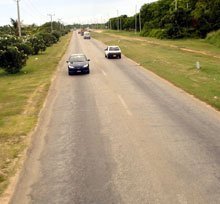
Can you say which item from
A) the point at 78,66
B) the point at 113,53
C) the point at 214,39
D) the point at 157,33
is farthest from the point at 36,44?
the point at 157,33

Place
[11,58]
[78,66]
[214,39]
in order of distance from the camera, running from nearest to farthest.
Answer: [78,66] → [11,58] → [214,39]

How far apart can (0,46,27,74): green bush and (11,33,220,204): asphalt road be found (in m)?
14.9

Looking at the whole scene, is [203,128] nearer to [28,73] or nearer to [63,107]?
[63,107]

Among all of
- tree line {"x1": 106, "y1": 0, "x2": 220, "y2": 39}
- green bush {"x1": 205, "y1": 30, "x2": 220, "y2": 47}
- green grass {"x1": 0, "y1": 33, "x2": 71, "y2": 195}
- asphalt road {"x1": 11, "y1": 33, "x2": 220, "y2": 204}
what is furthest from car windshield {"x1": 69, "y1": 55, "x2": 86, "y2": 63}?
tree line {"x1": 106, "y1": 0, "x2": 220, "y2": 39}

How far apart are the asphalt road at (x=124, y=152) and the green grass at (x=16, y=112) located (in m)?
0.46

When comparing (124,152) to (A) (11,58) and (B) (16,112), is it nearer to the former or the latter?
(B) (16,112)

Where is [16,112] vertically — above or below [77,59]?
below

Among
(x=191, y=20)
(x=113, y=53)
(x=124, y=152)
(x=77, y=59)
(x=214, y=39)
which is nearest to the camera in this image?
(x=124, y=152)

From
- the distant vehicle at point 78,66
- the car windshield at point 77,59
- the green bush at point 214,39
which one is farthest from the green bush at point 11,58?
the green bush at point 214,39

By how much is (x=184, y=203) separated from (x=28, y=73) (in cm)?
3024

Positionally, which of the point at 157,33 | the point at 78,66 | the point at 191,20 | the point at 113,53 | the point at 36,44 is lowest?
the point at 157,33

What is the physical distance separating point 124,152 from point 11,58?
84.4ft

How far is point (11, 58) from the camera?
35.9 m

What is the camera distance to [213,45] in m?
66.9
